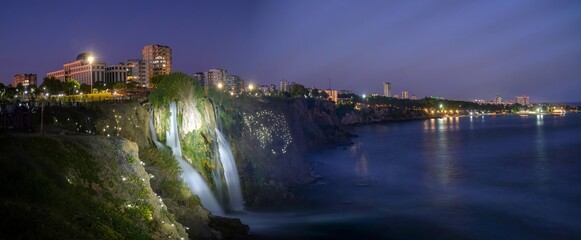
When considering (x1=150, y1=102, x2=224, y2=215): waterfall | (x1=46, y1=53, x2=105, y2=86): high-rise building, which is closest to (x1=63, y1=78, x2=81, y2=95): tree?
(x1=150, y1=102, x2=224, y2=215): waterfall

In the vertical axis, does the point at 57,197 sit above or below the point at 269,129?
below

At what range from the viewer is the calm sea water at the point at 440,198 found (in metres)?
35.1

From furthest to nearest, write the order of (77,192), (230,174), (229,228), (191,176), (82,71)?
(82,71) < (230,174) < (191,176) < (229,228) < (77,192)

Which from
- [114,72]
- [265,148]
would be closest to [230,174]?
[265,148]

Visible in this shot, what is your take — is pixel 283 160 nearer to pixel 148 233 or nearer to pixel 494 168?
pixel 494 168

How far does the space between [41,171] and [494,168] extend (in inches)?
2514

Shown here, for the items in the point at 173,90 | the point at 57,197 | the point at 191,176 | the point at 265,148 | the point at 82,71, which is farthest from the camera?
the point at 82,71

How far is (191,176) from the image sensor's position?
35.6 m

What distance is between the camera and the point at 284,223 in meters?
35.7

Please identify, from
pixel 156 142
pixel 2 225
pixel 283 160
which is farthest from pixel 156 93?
pixel 2 225

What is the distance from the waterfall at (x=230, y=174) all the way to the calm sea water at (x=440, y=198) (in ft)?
18.0

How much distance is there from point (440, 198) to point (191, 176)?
24986 millimetres

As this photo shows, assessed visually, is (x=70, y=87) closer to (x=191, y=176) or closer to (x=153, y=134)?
(x=153, y=134)

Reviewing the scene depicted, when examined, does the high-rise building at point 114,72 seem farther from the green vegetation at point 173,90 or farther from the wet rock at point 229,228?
the wet rock at point 229,228
